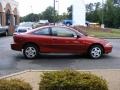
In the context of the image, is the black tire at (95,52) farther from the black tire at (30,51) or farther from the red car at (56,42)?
the black tire at (30,51)

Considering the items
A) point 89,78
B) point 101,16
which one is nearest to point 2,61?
point 89,78

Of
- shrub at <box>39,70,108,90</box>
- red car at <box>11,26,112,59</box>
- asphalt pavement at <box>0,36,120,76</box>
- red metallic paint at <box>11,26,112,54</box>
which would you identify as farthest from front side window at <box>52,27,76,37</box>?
shrub at <box>39,70,108,90</box>

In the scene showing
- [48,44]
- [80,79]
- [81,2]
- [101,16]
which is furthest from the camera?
[101,16]

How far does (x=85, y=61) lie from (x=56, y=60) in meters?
1.23

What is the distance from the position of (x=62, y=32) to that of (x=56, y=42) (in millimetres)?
533

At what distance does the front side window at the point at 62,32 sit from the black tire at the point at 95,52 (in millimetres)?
1020

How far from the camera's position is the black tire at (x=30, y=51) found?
1686cm

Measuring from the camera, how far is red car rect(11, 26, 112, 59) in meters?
17.0

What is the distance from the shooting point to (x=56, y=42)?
1708 centimetres

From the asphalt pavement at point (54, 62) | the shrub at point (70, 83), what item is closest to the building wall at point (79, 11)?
the asphalt pavement at point (54, 62)

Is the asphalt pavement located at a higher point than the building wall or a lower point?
lower

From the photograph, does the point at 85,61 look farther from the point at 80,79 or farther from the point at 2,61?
the point at 80,79

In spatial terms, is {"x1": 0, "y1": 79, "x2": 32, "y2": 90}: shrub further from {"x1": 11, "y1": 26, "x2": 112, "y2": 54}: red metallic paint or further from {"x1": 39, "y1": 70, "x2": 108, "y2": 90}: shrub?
{"x1": 11, "y1": 26, "x2": 112, "y2": 54}: red metallic paint

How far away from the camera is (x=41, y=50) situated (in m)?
17.1
